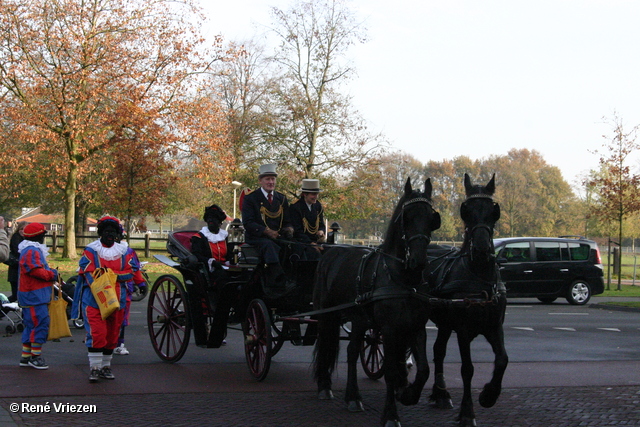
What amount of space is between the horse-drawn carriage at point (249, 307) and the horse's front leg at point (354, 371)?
1005 millimetres

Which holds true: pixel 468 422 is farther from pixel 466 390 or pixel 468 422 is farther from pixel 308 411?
pixel 308 411

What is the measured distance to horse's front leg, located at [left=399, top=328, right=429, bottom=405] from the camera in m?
6.11

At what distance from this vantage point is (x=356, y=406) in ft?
22.9

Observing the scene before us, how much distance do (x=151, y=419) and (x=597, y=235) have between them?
2162 inches

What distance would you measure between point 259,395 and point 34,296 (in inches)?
129

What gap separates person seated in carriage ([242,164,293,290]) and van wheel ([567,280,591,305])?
13.6m

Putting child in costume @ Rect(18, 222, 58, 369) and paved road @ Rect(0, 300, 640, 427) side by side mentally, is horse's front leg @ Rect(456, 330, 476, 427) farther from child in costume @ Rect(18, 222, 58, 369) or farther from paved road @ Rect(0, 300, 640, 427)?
child in costume @ Rect(18, 222, 58, 369)

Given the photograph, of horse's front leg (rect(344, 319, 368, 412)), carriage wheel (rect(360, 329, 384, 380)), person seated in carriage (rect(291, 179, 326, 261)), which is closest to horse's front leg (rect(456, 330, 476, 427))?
horse's front leg (rect(344, 319, 368, 412))

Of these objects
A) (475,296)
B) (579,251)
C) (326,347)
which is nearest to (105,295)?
(326,347)

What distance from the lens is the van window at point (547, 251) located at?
20281 mm

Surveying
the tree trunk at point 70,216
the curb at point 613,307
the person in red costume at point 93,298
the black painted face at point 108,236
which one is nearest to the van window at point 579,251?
the curb at point 613,307

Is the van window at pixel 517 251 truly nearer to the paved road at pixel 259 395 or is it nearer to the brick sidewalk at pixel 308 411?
the paved road at pixel 259 395

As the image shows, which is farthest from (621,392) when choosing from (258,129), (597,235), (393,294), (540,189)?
(540,189)

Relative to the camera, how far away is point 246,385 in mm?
8203
